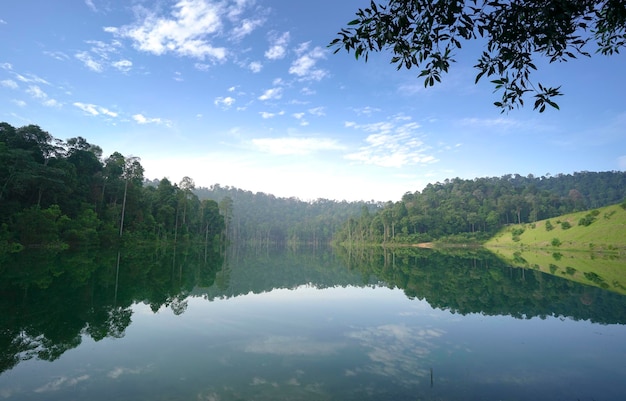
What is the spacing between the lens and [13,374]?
5922 mm

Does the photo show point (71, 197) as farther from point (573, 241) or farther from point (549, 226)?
point (549, 226)

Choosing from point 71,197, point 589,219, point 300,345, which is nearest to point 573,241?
point 589,219

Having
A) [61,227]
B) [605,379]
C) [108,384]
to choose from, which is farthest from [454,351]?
[61,227]

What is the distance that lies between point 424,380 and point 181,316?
337 inches

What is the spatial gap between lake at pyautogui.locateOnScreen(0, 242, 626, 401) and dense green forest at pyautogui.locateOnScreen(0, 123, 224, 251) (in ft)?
70.9

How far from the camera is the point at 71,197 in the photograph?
42.4 metres

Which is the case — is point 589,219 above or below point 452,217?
below

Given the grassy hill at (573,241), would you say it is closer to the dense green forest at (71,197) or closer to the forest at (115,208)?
the forest at (115,208)

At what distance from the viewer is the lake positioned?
19.1 feet

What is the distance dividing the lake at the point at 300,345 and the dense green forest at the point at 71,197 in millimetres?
21606

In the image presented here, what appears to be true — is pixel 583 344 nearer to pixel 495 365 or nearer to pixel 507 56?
pixel 495 365

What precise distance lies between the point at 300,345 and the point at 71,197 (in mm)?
46714

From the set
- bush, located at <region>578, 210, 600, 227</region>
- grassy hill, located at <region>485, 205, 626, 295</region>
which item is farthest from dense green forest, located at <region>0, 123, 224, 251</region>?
bush, located at <region>578, 210, 600, 227</region>

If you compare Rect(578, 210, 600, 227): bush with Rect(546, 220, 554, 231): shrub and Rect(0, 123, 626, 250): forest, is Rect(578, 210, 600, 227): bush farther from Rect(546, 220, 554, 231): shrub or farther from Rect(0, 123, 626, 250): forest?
Rect(0, 123, 626, 250): forest
